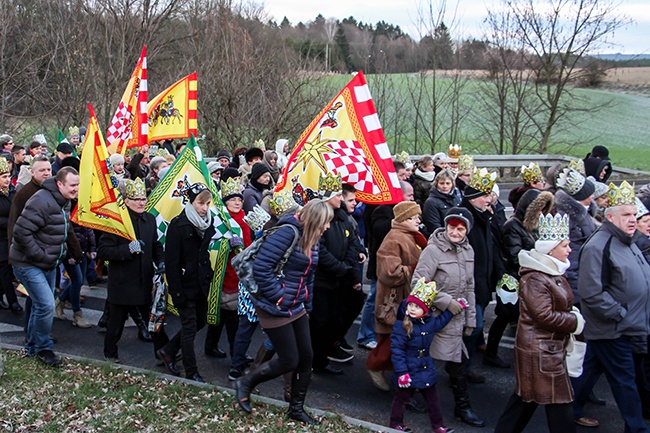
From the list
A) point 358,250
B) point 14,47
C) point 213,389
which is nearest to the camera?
point 213,389

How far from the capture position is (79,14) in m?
21.3

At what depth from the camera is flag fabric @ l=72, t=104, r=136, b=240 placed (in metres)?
7.45

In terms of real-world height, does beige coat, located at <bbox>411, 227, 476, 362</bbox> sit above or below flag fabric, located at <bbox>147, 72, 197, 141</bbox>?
below

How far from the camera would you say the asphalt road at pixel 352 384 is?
21.1 feet

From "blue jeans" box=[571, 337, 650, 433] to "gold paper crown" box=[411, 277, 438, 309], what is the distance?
4.46 feet

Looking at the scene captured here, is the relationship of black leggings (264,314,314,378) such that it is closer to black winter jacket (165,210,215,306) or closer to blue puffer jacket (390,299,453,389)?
blue puffer jacket (390,299,453,389)

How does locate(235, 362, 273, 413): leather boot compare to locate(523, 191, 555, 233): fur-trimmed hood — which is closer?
locate(235, 362, 273, 413): leather boot

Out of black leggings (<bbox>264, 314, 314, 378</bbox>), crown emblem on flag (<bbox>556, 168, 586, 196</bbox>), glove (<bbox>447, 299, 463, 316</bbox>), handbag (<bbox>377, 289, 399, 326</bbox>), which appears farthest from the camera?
crown emblem on flag (<bbox>556, 168, 586, 196</bbox>)

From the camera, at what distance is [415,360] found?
5992 millimetres

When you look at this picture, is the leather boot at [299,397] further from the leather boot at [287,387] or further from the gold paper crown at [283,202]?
the gold paper crown at [283,202]

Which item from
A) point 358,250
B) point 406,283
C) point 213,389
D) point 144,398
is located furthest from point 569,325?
point 144,398

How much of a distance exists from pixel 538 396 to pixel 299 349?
74.1 inches

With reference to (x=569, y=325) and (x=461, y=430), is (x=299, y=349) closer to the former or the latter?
(x=461, y=430)

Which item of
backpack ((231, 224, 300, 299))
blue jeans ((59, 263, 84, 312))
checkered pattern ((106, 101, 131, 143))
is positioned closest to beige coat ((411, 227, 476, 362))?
backpack ((231, 224, 300, 299))
